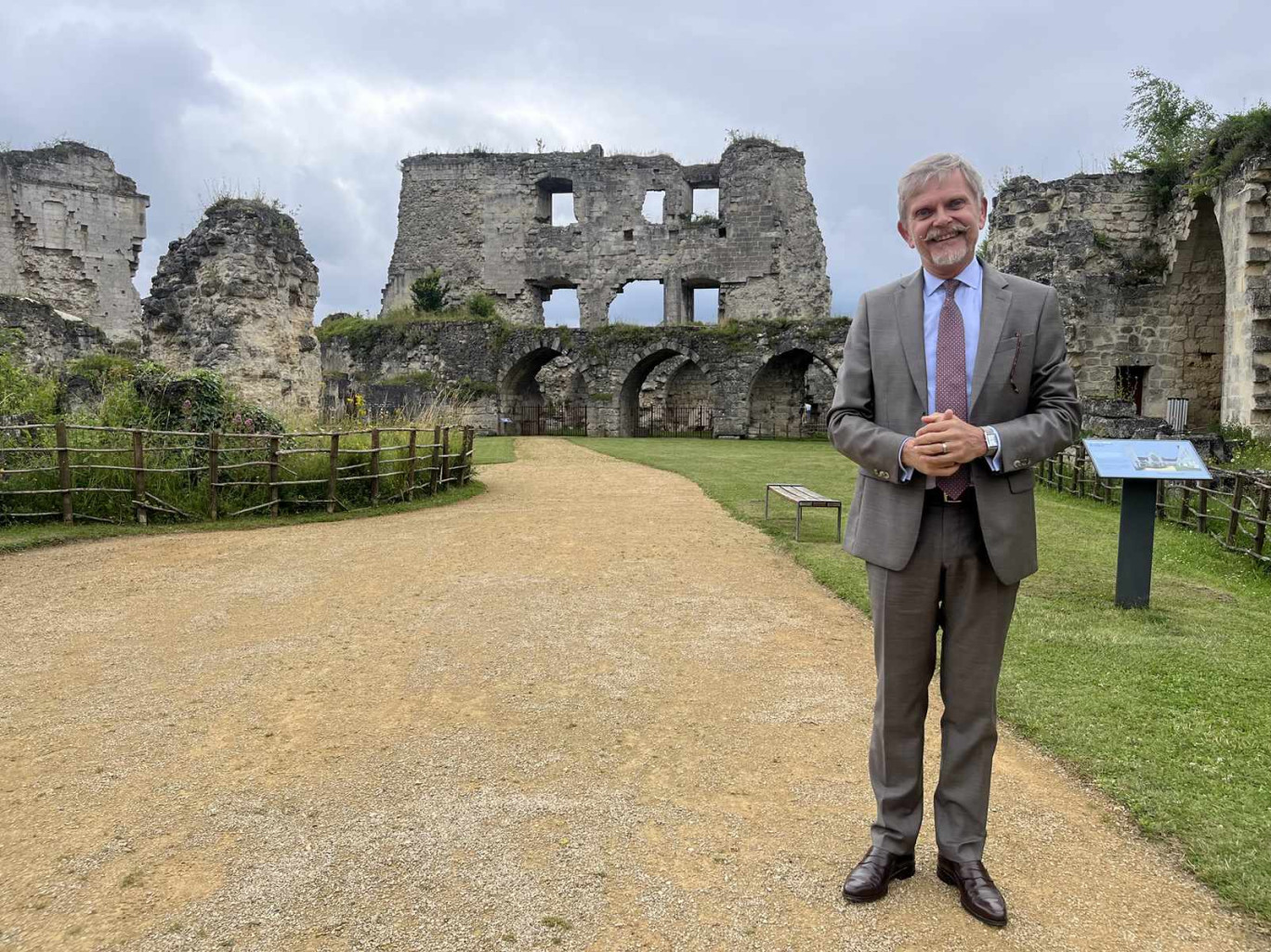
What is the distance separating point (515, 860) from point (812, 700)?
202cm

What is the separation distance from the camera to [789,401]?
27.8 meters

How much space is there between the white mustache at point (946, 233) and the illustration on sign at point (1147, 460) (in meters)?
3.79

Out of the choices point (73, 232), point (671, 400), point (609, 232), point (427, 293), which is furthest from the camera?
point (609, 232)

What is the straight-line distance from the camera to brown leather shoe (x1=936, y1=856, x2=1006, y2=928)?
2381 mm

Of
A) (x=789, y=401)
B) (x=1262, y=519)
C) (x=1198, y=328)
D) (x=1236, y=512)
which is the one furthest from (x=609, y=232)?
(x=1262, y=519)

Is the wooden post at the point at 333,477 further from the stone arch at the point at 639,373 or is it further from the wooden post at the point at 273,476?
the stone arch at the point at 639,373

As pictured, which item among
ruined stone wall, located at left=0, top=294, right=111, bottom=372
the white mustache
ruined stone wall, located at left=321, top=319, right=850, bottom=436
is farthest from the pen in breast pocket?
ruined stone wall, located at left=321, top=319, right=850, bottom=436

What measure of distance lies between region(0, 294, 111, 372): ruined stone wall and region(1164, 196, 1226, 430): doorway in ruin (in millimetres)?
22587

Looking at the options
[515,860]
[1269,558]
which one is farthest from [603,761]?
[1269,558]

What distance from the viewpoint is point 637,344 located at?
84.8ft

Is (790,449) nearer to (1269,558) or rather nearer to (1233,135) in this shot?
(1233,135)

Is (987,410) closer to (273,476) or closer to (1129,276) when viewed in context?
(273,476)

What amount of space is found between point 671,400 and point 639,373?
156 inches

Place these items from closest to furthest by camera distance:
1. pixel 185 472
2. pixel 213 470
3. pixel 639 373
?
pixel 213 470
pixel 185 472
pixel 639 373
